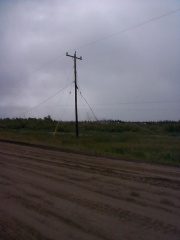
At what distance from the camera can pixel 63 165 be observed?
1424 cm

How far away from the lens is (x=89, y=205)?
734 centimetres

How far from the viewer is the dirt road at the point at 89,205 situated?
18.4 feet

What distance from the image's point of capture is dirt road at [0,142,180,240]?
18.4ft

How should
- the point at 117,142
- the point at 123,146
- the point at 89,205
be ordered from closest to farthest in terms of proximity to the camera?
the point at 89,205 → the point at 123,146 → the point at 117,142

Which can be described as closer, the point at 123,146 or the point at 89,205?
the point at 89,205

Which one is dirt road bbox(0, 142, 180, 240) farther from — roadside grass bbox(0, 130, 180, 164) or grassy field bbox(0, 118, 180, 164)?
grassy field bbox(0, 118, 180, 164)

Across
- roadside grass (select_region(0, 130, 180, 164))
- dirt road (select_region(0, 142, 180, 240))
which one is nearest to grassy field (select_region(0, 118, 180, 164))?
roadside grass (select_region(0, 130, 180, 164))

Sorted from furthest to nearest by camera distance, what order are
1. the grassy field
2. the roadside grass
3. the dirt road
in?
1. the grassy field
2. the roadside grass
3. the dirt road

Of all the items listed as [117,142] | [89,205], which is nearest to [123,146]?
[117,142]

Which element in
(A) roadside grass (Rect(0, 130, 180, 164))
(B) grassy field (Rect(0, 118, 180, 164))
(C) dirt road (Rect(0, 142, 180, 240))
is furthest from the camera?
(B) grassy field (Rect(0, 118, 180, 164))

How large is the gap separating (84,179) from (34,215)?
171 inches

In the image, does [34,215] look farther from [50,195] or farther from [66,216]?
[50,195]

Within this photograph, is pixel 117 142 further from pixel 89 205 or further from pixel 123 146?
pixel 89 205

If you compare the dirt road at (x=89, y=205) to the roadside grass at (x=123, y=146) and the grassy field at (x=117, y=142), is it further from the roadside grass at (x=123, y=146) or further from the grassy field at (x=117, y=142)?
the grassy field at (x=117, y=142)
